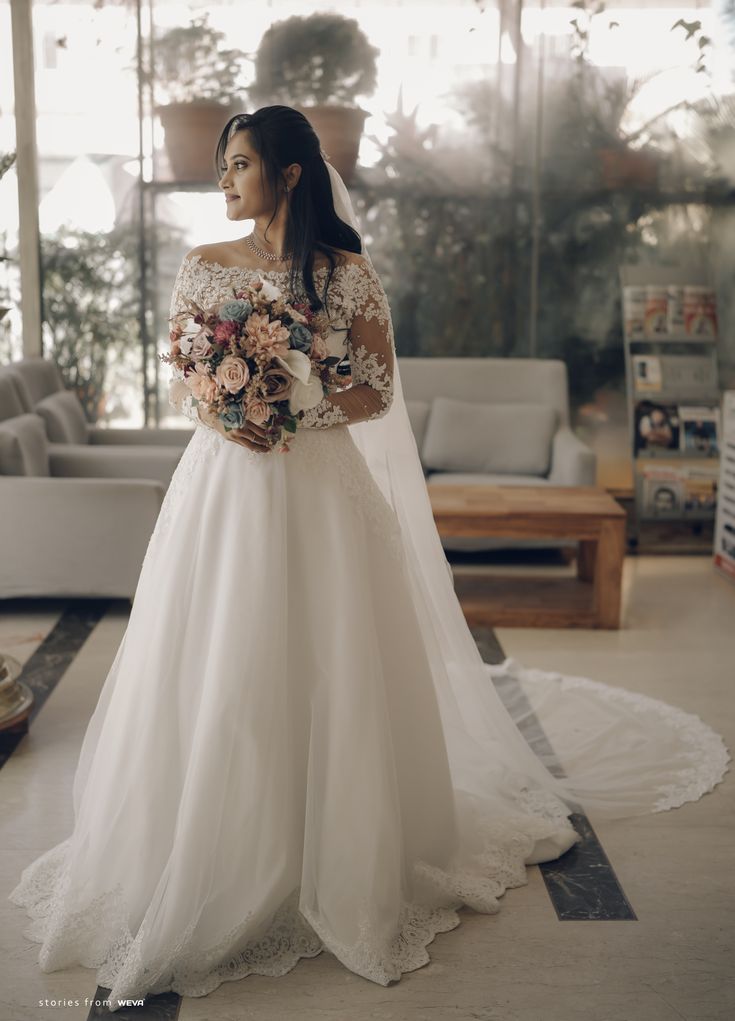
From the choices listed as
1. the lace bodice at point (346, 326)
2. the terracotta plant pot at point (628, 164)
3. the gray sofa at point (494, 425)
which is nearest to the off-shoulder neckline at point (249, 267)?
the lace bodice at point (346, 326)

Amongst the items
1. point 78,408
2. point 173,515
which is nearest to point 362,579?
point 173,515

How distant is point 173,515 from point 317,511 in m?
0.32

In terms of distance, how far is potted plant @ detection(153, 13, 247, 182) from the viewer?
257 inches

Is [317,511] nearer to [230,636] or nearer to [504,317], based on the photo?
[230,636]

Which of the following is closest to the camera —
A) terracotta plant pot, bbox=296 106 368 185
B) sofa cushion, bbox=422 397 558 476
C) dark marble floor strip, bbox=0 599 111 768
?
dark marble floor strip, bbox=0 599 111 768

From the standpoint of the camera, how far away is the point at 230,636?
2.36 metres

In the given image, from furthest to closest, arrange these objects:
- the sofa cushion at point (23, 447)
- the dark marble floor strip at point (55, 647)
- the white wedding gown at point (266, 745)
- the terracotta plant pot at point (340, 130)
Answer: the terracotta plant pot at point (340, 130), the sofa cushion at point (23, 447), the dark marble floor strip at point (55, 647), the white wedding gown at point (266, 745)

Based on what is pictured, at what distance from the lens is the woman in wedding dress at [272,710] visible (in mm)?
2334

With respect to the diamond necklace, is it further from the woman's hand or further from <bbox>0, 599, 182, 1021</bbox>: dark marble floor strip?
<bbox>0, 599, 182, 1021</bbox>: dark marble floor strip

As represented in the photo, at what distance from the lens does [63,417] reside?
19.7 ft

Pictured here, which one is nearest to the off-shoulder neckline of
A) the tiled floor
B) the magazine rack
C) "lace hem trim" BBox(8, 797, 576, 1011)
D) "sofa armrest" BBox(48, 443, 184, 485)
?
"lace hem trim" BBox(8, 797, 576, 1011)

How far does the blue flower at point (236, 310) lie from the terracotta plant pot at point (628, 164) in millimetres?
4960

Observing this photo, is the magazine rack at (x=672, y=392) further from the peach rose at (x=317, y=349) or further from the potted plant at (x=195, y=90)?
the peach rose at (x=317, y=349)

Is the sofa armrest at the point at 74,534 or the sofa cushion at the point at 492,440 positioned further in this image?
the sofa cushion at the point at 492,440
